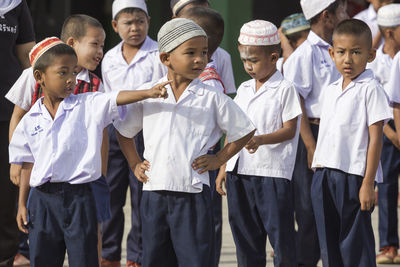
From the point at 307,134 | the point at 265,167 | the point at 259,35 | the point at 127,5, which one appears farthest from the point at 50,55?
the point at 127,5

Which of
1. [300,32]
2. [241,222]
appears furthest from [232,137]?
[300,32]

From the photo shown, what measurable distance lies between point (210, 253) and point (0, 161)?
7.11 feet

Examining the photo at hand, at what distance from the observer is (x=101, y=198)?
431 cm

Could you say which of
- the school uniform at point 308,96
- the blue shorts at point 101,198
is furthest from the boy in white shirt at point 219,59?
the blue shorts at point 101,198

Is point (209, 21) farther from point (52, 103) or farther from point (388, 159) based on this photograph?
point (388, 159)

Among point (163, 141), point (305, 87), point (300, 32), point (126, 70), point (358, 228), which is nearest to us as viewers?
point (163, 141)

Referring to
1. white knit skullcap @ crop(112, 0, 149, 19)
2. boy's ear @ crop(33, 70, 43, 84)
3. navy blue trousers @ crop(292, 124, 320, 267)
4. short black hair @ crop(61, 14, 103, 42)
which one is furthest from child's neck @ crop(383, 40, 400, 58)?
boy's ear @ crop(33, 70, 43, 84)

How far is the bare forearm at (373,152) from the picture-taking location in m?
4.54

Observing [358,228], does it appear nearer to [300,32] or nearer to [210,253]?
[210,253]

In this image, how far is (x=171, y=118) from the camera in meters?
4.02

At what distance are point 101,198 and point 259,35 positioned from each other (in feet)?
4.45

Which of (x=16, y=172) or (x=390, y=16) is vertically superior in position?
(x=390, y=16)

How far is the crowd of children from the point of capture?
4.02m

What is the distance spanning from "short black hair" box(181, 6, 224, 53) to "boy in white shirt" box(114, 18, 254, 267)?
956 millimetres
